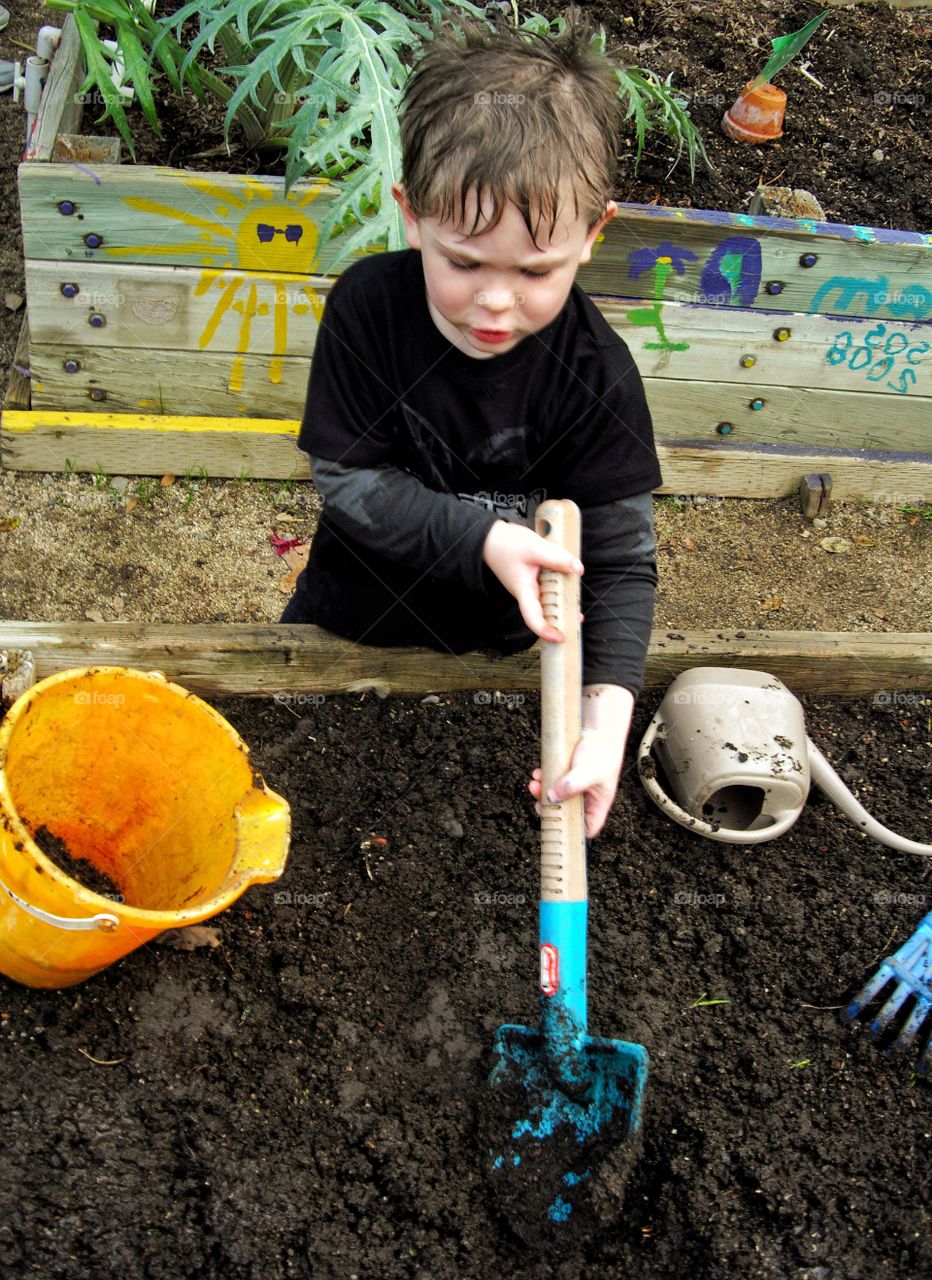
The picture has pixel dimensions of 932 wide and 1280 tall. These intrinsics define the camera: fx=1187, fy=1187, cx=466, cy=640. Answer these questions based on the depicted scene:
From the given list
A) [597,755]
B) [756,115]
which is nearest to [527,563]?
[597,755]

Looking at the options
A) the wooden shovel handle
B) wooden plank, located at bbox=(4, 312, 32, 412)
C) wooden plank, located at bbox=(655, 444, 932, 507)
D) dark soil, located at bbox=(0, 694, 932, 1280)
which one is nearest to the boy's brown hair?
the wooden shovel handle

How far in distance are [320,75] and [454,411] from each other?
3.85ft

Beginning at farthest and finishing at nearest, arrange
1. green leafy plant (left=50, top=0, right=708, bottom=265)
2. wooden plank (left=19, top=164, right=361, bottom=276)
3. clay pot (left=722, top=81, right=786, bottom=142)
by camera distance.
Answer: clay pot (left=722, top=81, right=786, bottom=142) < wooden plank (left=19, top=164, right=361, bottom=276) < green leafy plant (left=50, top=0, right=708, bottom=265)

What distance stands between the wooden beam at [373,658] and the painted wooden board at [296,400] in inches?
40.6

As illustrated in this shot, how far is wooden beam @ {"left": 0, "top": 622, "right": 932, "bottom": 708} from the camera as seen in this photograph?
2.31 metres

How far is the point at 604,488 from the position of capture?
1971 millimetres

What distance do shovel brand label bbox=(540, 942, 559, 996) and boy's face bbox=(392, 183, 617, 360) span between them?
0.91 m

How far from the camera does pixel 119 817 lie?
219 cm

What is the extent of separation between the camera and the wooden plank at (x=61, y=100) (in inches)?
117

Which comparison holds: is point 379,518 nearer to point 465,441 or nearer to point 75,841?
point 465,441

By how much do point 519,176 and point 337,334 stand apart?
482 mm

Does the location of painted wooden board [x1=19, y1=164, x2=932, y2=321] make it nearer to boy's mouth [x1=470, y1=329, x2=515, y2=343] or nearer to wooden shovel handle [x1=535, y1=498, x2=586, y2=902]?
boy's mouth [x1=470, y1=329, x2=515, y2=343]

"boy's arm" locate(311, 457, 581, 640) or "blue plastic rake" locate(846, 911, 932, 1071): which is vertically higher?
"boy's arm" locate(311, 457, 581, 640)

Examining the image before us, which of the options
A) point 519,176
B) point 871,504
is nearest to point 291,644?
point 519,176
